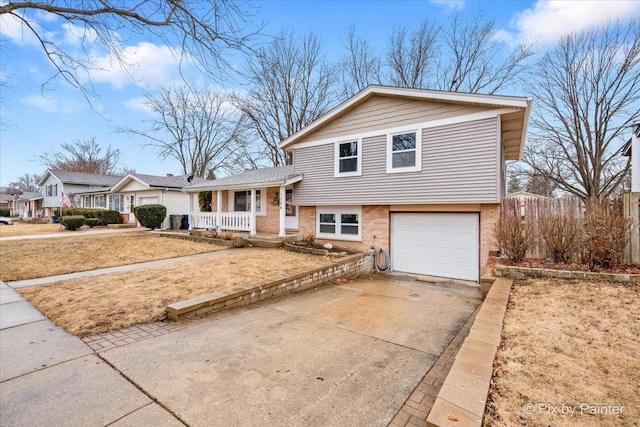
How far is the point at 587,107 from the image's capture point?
18766 millimetres

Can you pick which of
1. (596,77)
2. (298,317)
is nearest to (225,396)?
(298,317)

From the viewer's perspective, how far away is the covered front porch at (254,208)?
43.7 feet

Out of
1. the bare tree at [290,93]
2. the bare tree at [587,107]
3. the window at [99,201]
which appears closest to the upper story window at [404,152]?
the bare tree at [587,107]

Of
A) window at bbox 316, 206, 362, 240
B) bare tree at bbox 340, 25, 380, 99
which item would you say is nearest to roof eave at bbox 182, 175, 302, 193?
window at bbox 316, 206, 362, 240

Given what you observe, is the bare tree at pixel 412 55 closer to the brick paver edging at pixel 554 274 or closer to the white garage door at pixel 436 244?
the white garage door at pixel 436 244

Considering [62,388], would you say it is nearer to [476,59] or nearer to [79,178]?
[476,59]

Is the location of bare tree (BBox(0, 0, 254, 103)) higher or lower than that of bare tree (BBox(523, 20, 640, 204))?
lower

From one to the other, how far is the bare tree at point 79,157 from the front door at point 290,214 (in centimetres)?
4436

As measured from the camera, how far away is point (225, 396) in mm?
2777

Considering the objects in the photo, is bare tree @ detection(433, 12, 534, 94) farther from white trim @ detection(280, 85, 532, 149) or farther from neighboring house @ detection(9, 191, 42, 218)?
neighboring house @ detection(9, 191, 42, 218)

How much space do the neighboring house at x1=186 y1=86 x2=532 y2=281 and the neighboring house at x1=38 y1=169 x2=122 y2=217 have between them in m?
28.0

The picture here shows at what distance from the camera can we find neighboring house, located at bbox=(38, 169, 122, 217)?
3145 cm

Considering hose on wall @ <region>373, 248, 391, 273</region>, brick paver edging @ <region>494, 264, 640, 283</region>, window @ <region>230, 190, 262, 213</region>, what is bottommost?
hose on wall @ <region>373, 248, 391, 273</region>

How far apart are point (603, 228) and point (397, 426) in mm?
6441
